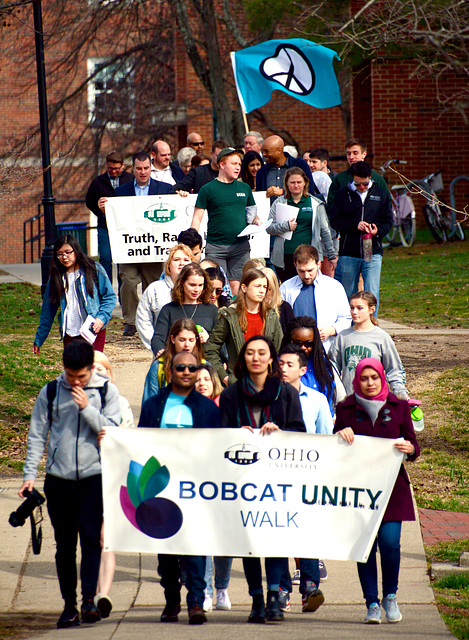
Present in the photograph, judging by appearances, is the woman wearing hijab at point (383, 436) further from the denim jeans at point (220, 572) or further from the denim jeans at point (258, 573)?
the denim jeans at point (220, 572)

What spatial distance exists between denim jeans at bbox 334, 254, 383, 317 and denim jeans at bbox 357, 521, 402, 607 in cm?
519

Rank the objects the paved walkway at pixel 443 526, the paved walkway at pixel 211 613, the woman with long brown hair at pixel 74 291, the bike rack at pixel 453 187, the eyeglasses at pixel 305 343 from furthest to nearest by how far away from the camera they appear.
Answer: the bike rack at pixel 453 187
the woman with long brown hair at pixel 74 291
the paved walkway at pixel 443 526
the eyeglasses at pixel 305 343
the paved walkway at pixel 211 613

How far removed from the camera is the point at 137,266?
41.8ft

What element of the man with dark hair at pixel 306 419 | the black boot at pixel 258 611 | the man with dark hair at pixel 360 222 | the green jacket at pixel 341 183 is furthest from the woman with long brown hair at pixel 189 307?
the green jacket at pixel 341 183

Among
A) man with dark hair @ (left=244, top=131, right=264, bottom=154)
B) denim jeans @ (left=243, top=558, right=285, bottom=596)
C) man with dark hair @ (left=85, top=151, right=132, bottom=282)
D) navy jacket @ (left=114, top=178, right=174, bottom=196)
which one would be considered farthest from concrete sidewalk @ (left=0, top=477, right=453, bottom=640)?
Answer: man with dark hair @ (left=244, top=131, right=264, bottom=154)

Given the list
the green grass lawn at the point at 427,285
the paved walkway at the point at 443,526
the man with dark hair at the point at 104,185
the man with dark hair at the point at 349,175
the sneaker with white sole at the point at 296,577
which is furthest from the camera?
the green grass lawn at the point at 427,285

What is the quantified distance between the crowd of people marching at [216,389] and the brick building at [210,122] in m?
7.26

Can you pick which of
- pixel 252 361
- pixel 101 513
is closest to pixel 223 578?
pixel 101 513

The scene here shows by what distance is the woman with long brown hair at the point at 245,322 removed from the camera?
7.04 m

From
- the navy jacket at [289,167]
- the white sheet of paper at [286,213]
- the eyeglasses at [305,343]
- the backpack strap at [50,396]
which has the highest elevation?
the navy jacket at [289,167]

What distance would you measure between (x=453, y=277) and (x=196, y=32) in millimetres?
10273

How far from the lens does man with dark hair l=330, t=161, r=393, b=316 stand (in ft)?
34.5

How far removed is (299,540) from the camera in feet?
18.7

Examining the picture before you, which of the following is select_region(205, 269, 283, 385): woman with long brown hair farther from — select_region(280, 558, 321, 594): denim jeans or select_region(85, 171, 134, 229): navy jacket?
select_region(85, 171, 134, 229): navy jacket
